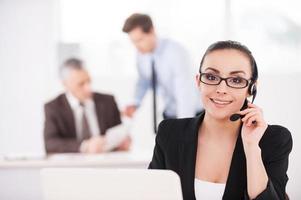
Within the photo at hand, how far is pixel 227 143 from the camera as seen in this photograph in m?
1.65

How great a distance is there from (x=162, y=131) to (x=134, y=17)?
177 cm

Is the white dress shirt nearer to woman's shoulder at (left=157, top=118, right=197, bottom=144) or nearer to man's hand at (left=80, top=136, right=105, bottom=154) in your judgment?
man's hand at (left=80, top=136, right=105, bottom=154)

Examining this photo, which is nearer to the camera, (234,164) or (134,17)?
(234,164)

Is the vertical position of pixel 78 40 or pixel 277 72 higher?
pixel 78 40

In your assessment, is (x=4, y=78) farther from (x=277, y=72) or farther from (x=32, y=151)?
(x=277, y=72)

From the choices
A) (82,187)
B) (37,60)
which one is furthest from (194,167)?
(37,60)

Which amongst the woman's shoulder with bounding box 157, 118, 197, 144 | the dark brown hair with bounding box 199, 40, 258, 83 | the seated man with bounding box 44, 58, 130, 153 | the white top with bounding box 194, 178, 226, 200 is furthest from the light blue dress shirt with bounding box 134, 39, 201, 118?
the white top with bounding box 194, 178, 226, 200

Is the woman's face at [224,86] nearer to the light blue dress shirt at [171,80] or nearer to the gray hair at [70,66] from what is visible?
the light blue dress shirt at [171,80]

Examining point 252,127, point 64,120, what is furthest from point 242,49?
point 64,120

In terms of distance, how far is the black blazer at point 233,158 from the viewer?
1500 millimetres

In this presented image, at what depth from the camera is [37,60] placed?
11.0ft

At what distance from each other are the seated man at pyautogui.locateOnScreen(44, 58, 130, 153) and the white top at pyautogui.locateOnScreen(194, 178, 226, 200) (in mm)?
1878

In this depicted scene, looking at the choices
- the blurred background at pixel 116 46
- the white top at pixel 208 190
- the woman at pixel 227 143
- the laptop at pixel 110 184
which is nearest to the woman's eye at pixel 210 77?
the woman at pixel 227 143

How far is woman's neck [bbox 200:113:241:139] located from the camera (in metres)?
1.64
